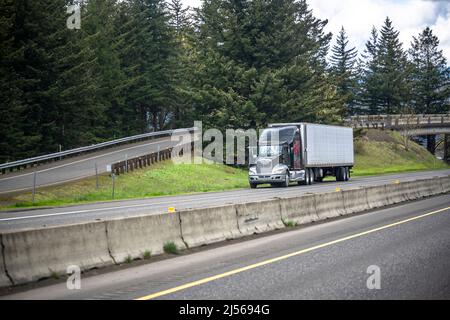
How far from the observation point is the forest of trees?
42406 millimetres

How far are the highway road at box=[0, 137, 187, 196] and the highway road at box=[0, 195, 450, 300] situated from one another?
19.1m

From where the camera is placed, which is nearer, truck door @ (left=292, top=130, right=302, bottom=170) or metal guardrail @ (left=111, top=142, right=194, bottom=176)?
truck door @ (left=292, top=130, right=302, bottom=170)

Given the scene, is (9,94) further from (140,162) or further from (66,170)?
(140,162)

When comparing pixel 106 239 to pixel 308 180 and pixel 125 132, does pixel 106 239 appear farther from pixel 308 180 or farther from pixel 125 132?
pixel 125 132

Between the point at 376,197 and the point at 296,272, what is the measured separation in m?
12.2

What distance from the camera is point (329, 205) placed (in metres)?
16.5

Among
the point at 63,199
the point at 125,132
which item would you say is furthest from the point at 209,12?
the point at 63,199

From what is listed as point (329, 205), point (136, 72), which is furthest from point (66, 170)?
point (136, 72)

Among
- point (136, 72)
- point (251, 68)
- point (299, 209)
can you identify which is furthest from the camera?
point (136, 72)

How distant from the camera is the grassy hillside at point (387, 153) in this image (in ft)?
220

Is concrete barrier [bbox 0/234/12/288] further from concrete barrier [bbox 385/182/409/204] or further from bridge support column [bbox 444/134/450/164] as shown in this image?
bridge support column [bbox 444/134/450/164]

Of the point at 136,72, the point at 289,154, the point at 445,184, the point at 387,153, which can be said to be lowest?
the point at 445,184

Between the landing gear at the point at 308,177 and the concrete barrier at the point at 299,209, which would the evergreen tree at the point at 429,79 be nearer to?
the landing gear at the point at 308,177

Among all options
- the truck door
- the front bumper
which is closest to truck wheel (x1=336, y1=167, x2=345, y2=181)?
the truck door
